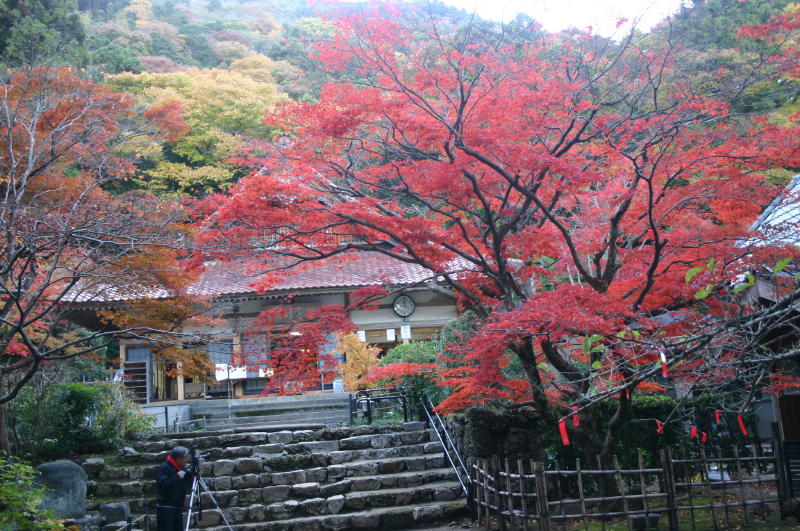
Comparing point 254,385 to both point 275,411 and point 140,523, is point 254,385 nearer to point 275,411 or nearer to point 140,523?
point 275,411

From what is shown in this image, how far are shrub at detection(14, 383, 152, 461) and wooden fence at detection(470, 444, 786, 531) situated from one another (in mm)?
6828

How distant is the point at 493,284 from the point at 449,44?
3647 mm

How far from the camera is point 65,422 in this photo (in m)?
11.2

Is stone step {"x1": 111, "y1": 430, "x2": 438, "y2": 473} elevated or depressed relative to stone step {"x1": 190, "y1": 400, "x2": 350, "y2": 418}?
depressed

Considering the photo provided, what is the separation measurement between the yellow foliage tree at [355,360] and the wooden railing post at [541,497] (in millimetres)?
8352

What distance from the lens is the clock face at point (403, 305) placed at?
1853 cm

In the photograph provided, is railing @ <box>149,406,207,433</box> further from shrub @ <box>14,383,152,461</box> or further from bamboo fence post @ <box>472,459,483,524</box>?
bamboo fence post @ <box>472,459,483,524</box>

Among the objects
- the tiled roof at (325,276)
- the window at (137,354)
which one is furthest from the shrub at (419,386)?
the window at (137,354)

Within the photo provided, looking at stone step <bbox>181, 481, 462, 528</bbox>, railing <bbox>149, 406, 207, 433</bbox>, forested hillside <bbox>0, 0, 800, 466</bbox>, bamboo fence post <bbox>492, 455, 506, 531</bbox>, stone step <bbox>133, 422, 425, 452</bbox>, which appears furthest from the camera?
railing <bbox>149, 406, 207, 433</bbox>

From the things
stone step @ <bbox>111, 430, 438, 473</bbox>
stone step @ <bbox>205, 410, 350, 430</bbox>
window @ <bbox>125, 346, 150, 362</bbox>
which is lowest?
stone step @ <bbox>111, 430, 438, 473</bbox>

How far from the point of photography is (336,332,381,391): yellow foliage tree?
1504cm

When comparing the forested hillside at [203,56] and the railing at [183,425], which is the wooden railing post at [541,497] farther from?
the railing at [183,425]

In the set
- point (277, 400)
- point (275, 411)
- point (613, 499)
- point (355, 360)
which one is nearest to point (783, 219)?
point (613, 499)

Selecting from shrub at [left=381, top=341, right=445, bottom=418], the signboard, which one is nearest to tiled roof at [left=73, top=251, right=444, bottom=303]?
the signboard
